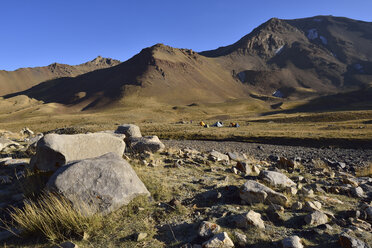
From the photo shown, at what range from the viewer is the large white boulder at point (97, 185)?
167 inches

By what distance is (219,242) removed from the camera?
338cm

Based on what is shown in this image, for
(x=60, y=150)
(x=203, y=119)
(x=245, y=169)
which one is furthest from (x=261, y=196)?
(x=203, y=119)

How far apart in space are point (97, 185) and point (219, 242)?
255cm

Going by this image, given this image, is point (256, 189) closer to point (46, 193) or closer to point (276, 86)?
point (46, 193)

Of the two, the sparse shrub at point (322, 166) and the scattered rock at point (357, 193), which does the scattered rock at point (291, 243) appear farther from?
the sparse shrub at point (322, 166)

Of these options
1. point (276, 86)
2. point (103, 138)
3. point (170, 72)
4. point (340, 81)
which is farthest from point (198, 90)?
point (103, 138)

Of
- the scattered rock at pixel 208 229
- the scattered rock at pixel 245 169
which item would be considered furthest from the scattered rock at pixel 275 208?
the scattered rock at pixel 245 169

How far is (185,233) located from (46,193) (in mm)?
2786

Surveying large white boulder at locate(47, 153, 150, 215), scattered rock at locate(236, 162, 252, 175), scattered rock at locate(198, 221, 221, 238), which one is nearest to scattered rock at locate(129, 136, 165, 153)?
scattered rock at locate(236, 162, 252, 175)

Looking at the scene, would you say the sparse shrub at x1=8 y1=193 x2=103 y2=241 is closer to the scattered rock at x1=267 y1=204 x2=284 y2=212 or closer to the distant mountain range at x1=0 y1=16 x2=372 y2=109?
the scattered rock at x1=267 y1=204 x2=284 y2=212

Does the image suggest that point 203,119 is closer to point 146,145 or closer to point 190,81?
point 146,145

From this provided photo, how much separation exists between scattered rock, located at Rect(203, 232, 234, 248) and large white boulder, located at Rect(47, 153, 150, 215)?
1.96m

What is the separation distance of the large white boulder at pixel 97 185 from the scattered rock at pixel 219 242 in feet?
6.43

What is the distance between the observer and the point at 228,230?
3.94 m
